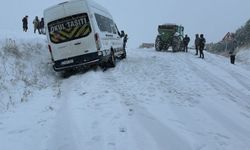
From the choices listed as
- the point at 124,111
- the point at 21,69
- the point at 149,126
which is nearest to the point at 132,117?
the point at 124,111

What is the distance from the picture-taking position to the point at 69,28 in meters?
18.1

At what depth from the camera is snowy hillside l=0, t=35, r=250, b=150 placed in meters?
7.77

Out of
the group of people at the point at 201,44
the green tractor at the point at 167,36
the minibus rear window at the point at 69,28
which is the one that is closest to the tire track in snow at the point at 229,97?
the minibus rear window at the point at 69,28

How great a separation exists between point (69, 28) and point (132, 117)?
31.2 ft

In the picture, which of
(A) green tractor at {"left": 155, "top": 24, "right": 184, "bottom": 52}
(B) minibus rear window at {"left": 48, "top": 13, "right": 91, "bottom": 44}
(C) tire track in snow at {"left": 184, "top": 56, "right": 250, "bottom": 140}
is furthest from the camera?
(A) green tractor at {"left": 155, "top": 24, "right": 184, "bottom": 52}

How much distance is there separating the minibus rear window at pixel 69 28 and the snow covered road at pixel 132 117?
386cm

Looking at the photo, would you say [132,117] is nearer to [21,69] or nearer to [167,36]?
[21,69]

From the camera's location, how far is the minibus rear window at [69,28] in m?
18.0

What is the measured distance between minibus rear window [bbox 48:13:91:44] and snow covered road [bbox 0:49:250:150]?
386cm

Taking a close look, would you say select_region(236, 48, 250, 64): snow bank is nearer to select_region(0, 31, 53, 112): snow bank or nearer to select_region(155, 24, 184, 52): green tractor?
select_region(155, 24, 184, 52): green tractor

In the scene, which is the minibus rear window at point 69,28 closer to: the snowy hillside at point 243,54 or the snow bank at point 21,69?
the snow bank at point 21,69

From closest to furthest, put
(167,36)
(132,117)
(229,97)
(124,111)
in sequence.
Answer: (132,117) < (124,111) < (229,97) < (167,36)

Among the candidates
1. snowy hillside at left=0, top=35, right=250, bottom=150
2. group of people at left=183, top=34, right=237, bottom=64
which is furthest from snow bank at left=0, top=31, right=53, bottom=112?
group of people at left=183, top=34, right=237, bottom=64

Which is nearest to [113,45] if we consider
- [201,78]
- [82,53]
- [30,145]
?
[82,53]
